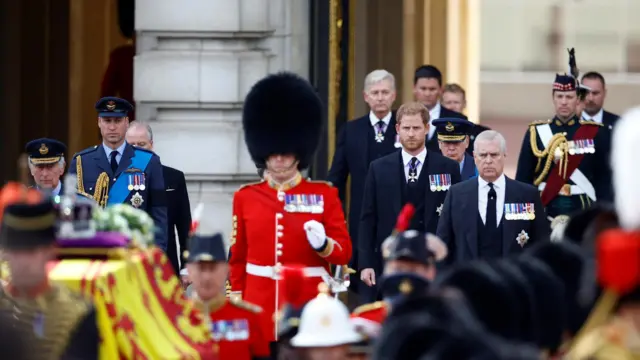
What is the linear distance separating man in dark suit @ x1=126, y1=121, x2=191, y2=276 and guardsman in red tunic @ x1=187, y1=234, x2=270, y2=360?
3656mm

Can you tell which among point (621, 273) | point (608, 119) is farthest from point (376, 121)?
point (621, 273)

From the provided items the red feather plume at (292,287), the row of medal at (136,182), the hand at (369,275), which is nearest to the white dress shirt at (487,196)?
the hand at (369,275)

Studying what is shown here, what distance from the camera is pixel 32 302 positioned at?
767 centimetres

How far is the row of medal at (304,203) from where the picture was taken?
35.5 feet

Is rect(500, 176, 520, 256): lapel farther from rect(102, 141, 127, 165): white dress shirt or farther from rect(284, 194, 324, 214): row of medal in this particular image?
rect(102, 141, 127, 165): white dress shirt

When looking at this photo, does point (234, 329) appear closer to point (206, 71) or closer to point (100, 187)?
point (100, 187)

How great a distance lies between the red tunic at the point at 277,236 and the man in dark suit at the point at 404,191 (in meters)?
1.54

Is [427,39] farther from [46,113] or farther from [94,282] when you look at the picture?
[94,282]

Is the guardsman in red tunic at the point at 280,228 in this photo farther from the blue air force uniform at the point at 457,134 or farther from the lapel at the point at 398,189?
the blue air force uniform at the point at 457,134

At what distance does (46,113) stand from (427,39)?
322 cm

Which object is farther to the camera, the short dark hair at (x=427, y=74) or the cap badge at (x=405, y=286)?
the short dark hair at (x=427, y=74)

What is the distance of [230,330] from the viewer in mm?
9320

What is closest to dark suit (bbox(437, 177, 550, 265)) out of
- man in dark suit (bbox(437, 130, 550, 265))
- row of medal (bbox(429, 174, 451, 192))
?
man in dark suit (bbox(437, 130, 550, 265))

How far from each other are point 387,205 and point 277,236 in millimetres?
1733
